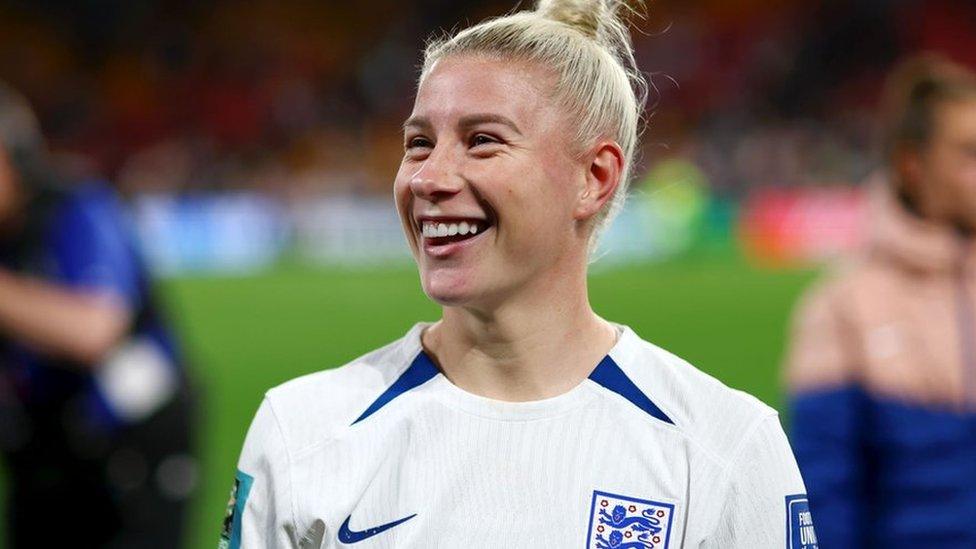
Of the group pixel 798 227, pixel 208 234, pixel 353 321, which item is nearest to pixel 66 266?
pixel 353 321

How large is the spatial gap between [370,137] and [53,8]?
22.5 ft

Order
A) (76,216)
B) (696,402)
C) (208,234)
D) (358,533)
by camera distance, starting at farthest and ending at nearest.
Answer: (208,234) → (76,216) → (696,402) → (358,533)

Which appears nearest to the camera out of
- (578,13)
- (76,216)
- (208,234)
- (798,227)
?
(578,13)

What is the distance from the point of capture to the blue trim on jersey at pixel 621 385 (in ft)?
6.66

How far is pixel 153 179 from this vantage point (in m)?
22.9

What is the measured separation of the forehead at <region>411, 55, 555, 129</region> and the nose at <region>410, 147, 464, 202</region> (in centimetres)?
6

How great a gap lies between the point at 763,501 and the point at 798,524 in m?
0.07

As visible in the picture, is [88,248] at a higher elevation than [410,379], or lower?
higher

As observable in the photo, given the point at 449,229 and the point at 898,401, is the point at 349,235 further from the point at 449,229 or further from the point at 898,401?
the point at 449,229

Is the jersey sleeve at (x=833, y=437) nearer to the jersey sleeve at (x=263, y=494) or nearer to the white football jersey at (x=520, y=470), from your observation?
the white football jersey at (x=520, y=470)

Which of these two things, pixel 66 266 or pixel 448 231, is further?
pixel 66 266

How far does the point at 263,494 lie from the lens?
1.97 meters

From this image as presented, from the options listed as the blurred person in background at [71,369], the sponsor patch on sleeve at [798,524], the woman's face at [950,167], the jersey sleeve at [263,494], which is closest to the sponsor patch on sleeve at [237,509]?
the jersey sleeve at [263,494]

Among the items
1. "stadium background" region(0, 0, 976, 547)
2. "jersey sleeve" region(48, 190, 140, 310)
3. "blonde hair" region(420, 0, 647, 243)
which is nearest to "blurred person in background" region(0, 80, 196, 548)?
"jersey sleeve" region(48, 190, 140, 310)
